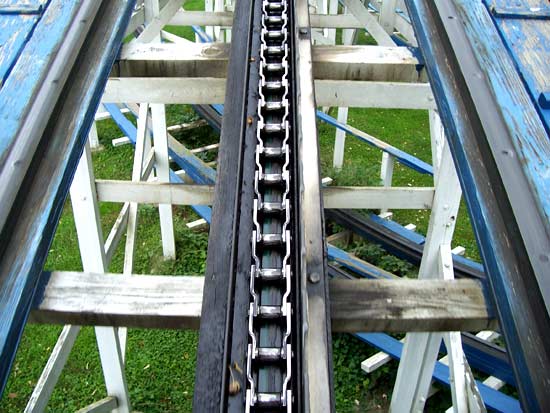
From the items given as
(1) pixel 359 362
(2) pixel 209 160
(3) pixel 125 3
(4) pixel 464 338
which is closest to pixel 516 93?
(3) pixel 125 3

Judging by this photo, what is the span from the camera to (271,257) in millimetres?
1192

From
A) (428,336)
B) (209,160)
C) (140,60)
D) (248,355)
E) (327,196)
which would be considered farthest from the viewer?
(209,160)

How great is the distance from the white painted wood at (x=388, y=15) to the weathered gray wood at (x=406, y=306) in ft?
6.45

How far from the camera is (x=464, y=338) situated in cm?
314

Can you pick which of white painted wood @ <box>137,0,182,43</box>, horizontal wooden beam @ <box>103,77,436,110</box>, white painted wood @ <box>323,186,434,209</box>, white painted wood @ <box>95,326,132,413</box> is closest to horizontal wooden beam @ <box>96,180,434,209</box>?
white painted wood @ <box>323,186,434,209</box>

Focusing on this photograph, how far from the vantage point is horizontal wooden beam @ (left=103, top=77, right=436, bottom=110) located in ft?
7.06

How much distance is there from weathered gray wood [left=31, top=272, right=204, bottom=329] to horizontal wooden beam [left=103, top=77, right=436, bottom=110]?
1.15 meters

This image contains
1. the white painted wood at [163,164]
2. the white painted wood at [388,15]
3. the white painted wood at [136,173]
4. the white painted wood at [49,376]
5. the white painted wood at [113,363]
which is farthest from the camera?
the white painted wood at [163,164]

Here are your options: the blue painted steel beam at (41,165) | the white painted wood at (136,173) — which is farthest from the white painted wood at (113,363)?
the blue painted steel beam at (41,165)

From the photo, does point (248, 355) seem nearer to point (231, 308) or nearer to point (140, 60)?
point (231, 308)

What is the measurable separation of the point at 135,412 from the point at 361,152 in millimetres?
3398

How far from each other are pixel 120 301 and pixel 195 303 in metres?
0.15

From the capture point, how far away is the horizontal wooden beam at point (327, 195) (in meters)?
2.51

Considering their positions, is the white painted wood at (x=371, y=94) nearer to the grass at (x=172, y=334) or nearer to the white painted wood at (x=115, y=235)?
the white painted wood at (x=115, y=235)
